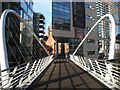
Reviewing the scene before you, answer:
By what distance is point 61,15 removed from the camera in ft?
83.5

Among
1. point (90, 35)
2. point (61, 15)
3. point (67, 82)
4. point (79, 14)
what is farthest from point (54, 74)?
point (90, 35)

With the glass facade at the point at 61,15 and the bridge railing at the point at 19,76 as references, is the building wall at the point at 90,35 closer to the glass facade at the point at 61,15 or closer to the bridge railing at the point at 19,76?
the glass facade at the point at 61,15

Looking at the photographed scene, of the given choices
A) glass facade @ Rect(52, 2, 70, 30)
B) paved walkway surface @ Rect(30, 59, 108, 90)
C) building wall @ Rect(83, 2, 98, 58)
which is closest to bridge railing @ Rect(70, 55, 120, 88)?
paved walkway surface @ Rect(30, 59, 108, 90)

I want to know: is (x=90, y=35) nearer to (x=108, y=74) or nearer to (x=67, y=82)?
(x=108, y=74)

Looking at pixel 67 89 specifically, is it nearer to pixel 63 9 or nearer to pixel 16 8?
pixel 16 8

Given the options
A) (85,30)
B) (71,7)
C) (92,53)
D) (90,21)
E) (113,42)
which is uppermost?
(71,7)

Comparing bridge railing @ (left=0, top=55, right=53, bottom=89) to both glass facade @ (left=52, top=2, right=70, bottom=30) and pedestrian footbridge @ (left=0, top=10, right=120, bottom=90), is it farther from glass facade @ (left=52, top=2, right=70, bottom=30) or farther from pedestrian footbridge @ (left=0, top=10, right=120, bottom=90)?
glass facade @ (left=52, top=2, right=70, bottom=30)

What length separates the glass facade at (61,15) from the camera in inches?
955

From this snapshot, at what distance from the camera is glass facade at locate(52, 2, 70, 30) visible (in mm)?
24266

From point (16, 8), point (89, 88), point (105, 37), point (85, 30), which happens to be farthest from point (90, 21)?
point (89, 88)

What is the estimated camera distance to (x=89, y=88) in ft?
12.5

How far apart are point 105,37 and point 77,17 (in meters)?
9.98

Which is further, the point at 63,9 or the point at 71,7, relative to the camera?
the point at 71,7

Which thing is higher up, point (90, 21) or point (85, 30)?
point (90, 21)
